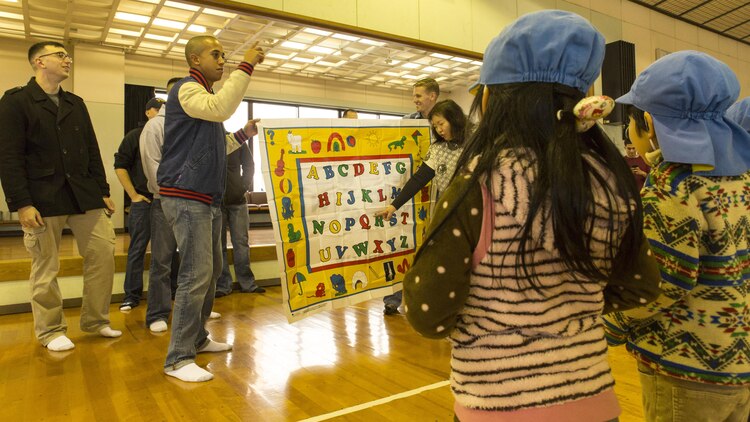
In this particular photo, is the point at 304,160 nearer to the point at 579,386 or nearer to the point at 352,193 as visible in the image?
the point at 352,193

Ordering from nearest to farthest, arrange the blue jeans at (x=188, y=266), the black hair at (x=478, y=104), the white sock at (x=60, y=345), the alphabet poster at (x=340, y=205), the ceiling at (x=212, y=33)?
1. the black hair at (x=478, y=104)
2. the blue jeans at (x=188, y=266)
3. the alphabet poster at (x=340, y=205)
4. the white sock at (x=60, y=345)
5. the ceiling at (x=212, y=33)

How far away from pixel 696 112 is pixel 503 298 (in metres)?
0.69

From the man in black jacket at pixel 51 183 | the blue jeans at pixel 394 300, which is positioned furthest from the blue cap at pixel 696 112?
the man in black jacket at pixel 51 183

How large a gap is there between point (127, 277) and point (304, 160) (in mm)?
2215

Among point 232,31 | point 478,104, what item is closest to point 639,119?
point 478,104

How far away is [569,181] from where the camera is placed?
2.33ft

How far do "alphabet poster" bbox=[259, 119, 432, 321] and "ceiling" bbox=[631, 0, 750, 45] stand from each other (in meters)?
6.09

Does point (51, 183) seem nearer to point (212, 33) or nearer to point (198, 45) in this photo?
point (198, 45)

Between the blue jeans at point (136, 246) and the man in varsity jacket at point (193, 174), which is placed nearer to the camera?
the man in varsity jacket at point (193, 174)

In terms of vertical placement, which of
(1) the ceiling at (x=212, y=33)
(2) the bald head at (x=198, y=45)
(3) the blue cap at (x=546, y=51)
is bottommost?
(3) the blue cap at (x=546, y=51)

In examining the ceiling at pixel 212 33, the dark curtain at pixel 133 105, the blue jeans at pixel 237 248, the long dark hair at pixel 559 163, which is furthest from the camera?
the dark curtain at pixel 133 105

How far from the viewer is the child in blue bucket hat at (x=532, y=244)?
714 mm

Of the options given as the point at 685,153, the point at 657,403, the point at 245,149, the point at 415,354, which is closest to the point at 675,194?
the point at 685,153

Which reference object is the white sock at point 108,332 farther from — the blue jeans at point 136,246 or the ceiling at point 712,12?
the ceiling at point 712,12
